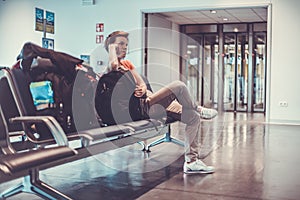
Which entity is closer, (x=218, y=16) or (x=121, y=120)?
(x=121, y=120)

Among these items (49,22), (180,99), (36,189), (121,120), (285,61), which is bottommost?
(36,189)

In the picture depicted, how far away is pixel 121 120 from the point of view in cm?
330

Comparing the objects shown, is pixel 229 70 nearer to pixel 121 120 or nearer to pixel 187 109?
pixel 187 109

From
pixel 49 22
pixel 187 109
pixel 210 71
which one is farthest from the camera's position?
pixel 210 71

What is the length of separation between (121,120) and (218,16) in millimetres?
8160

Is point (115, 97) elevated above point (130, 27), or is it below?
below

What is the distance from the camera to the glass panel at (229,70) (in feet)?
40.1

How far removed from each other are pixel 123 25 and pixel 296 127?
428 centimetres

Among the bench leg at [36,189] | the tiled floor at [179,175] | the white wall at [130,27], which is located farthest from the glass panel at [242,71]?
the bench leg at [36,189]

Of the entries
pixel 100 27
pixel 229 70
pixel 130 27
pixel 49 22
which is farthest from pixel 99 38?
pixel 229 70

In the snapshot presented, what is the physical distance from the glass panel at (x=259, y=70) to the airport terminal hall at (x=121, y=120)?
7.03ft

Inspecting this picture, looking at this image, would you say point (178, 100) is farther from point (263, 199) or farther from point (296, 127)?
point (296, 127)

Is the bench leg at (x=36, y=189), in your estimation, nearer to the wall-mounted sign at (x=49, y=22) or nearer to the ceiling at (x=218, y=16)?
the wall-mounted sign at (x=49, y=22)

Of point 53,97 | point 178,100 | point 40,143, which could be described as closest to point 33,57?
point 53,97
